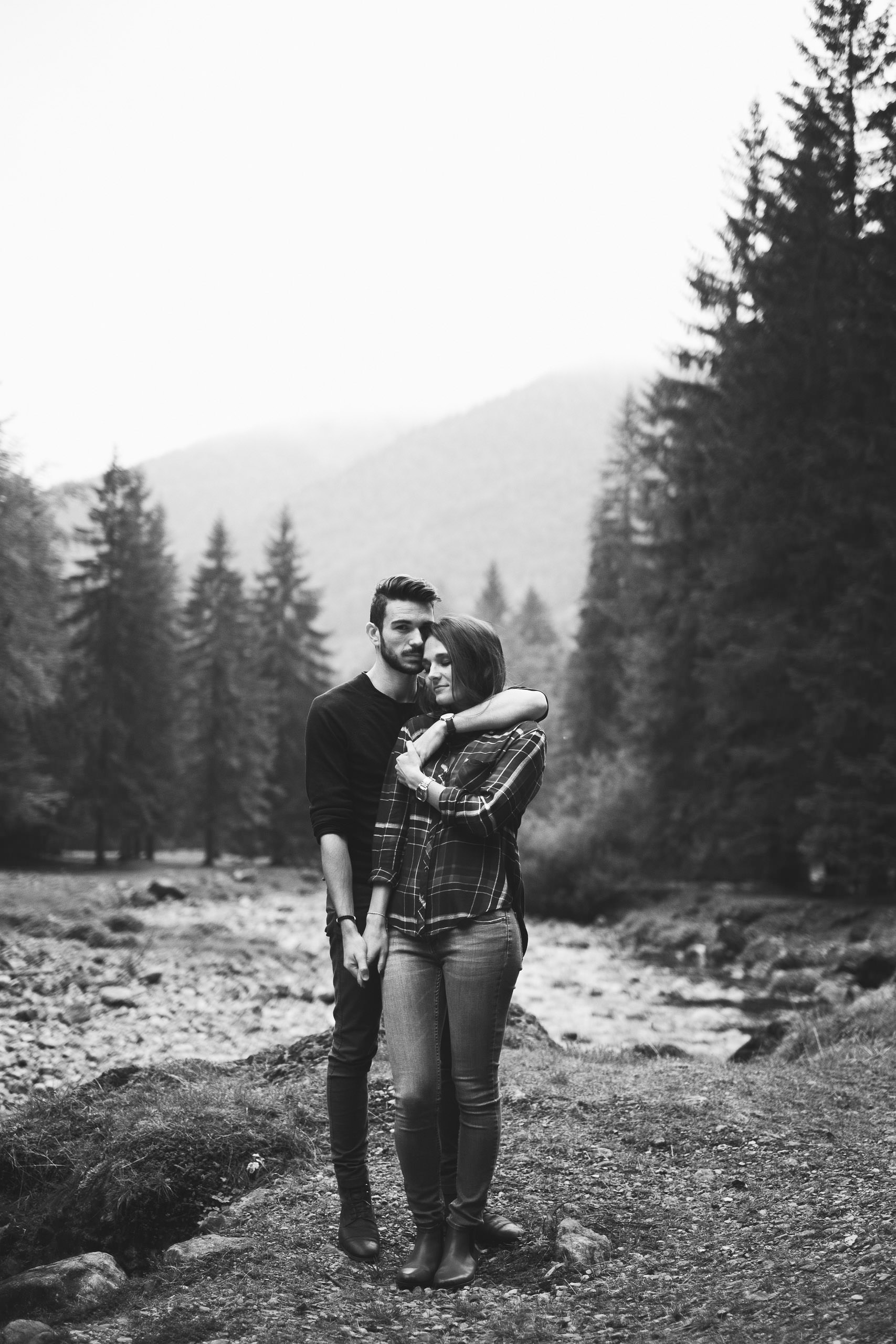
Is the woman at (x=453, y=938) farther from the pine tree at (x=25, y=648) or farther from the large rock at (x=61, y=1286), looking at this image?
the pine tree at (x=25, y=648)

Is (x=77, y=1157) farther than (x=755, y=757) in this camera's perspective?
No

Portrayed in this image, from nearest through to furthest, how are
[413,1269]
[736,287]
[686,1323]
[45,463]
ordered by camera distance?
[686,1323]
[413,1269]
[736,287]
[45,463]

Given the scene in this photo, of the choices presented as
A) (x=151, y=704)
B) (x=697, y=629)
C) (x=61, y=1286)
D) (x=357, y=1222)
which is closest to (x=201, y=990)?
(x=61, y=1286)

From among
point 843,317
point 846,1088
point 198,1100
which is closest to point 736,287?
point 843,317

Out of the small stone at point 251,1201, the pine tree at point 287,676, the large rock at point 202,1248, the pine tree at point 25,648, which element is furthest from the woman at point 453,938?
the pine tree at point 287,676

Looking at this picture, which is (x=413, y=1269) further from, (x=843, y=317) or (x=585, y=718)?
(x=585, y=718)

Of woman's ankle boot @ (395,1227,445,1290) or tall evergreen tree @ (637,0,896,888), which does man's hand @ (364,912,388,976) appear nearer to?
woman's ankle boot @ (395,1227,445,1290)

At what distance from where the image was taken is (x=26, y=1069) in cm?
931

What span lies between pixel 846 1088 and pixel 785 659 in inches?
545

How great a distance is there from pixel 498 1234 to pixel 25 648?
25.8 meters

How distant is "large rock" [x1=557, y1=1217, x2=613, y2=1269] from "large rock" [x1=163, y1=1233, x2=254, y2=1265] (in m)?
1.31

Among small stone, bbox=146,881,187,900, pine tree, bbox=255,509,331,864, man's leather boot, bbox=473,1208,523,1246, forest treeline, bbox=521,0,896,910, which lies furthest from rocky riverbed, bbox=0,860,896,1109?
pine tree, bbox=255,509,331,864

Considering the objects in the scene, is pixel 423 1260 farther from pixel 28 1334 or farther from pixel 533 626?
pixel 533 626

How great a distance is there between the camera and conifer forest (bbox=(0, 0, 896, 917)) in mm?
18547
